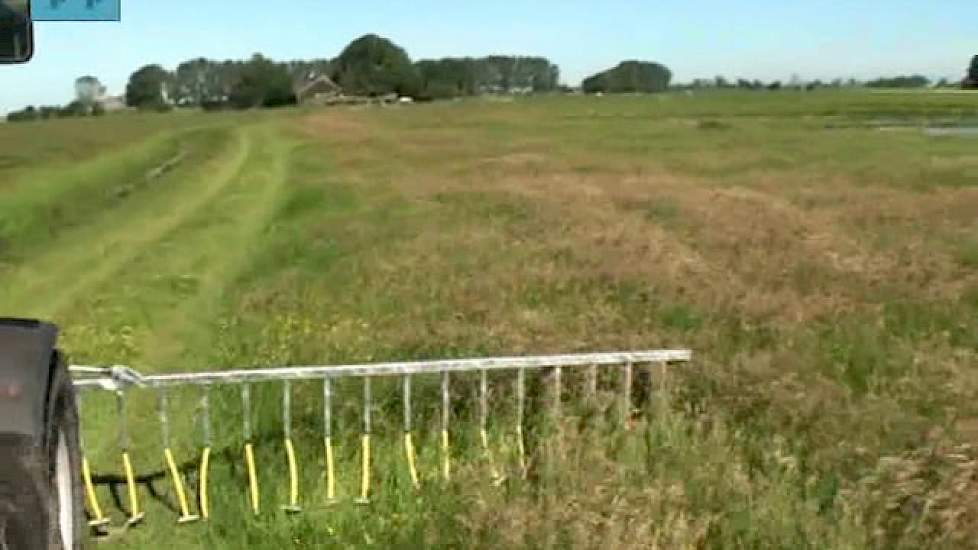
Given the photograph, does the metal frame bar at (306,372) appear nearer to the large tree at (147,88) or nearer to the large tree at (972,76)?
the large tree at (147,88)

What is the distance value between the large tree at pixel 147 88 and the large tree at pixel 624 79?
7221 centimetres

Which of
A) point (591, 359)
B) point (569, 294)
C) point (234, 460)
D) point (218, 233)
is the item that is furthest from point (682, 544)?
point (218, 233)

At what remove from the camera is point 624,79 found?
185 m

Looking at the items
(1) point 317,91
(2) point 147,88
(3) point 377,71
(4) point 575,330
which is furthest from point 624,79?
(4) point 575,330

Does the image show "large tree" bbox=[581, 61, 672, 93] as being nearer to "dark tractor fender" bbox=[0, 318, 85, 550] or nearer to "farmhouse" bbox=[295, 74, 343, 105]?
"farmhouse" bbox=[295, 74, 343, 105]

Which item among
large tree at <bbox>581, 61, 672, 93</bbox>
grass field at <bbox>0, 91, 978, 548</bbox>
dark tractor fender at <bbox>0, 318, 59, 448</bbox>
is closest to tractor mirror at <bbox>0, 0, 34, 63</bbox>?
dark tractor fender at <bbox>0, 318, 59, 448</bbox>

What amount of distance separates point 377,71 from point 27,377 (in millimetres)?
154540

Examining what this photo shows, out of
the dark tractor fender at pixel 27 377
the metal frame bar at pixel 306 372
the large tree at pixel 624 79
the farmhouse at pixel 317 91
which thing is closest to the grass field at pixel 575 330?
the metal frame bar at pixel 306 372

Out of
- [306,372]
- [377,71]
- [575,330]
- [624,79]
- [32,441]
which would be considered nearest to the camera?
[32,441]

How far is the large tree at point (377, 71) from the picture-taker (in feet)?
507

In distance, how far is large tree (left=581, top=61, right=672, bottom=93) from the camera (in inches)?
7279

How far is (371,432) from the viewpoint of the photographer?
747 cm

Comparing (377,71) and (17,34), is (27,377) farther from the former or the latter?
(377,71)

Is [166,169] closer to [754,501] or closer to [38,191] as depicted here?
[38,191]
